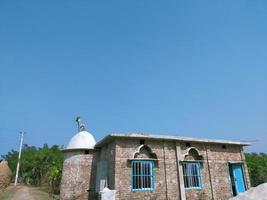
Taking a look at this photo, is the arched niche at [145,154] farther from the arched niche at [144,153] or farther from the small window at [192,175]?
the small window at [192,175]

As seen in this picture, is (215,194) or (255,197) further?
(215,194)

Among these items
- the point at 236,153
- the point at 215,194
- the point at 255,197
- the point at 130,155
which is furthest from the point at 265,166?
the point at 255,197

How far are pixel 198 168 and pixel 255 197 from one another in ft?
26.9

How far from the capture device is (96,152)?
1503 cm

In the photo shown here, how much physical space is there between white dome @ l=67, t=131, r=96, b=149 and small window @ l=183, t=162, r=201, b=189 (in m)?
6.47

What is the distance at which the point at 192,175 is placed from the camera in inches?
539

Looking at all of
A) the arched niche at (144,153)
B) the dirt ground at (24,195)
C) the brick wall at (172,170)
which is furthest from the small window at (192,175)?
the dirt ground at (24,195)

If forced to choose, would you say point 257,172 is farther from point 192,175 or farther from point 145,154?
point 145,154

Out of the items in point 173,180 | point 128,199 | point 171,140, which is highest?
point 171,140

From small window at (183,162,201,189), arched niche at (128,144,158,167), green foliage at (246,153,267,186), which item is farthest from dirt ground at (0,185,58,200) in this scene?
green foliage at (246,153,267,186)

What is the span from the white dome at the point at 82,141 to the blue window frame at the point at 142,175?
3.99 meters

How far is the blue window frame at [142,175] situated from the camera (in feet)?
39.4

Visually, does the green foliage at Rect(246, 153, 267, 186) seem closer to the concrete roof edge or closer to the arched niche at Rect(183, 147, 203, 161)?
the concrete roof edge

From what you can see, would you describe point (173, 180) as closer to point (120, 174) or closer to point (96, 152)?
point (120, 174)
